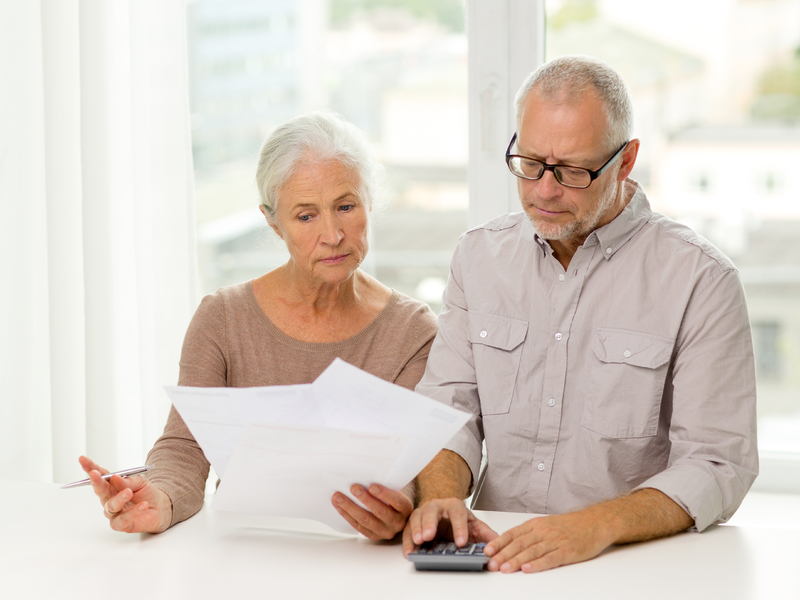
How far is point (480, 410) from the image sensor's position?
1778 millimetres

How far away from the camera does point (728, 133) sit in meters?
2.37

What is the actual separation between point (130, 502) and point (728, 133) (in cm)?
186

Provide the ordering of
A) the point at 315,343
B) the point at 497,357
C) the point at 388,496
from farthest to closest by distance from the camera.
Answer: the point at 315,343 → the point at 497,357 → the point at 388,496

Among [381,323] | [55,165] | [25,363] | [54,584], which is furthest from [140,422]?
[54,584]

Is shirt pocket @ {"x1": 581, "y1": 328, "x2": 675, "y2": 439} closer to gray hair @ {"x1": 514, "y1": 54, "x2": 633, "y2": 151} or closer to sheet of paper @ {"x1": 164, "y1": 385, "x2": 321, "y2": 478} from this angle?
gray hair @ {"x1": 514, "y1": 54, "x2": 633, "y2": 151}

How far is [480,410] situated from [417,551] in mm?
602

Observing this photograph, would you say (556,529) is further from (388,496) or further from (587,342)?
(587,342)

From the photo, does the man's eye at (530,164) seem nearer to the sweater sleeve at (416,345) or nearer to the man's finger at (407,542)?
the sweater sleeve at (416,345)

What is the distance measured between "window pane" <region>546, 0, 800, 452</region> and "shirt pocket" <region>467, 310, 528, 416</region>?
94 cm

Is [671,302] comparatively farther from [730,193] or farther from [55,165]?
[55,165]

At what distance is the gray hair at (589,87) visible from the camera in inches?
60.8

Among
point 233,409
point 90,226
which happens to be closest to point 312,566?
point 233,409

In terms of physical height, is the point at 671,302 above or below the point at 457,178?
below

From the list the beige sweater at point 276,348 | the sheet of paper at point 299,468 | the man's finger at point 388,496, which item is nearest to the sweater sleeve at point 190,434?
the beige sweater at point 276,348
